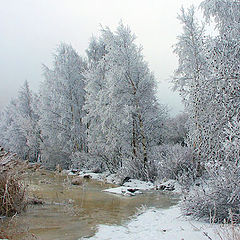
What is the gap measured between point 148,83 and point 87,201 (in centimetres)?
844

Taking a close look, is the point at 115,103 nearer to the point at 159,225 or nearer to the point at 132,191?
the point at 132,191

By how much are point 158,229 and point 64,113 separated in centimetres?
1689

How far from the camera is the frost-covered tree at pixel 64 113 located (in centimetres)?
2127

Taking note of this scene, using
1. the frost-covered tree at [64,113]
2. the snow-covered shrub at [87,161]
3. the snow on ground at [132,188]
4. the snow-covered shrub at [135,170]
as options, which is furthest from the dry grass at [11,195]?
the frost-covered tree at [64,113]

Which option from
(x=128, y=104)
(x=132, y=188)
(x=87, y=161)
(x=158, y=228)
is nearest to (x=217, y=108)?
(x=158, y=228)

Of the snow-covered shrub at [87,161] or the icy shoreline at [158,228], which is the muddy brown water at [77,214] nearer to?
the icy shoreline at [158,228]

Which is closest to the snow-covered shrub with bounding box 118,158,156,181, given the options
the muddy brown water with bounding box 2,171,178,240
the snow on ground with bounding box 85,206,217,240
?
the muddy brown water with bounding box 2,171,178,240

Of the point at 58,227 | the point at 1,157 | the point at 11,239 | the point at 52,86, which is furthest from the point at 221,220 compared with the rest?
the point at 52,86

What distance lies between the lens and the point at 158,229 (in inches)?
209

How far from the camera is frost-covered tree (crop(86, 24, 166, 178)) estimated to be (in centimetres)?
1438

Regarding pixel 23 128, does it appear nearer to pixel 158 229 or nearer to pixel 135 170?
pixel 135 170

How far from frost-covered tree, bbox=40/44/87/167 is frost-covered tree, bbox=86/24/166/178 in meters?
5.61

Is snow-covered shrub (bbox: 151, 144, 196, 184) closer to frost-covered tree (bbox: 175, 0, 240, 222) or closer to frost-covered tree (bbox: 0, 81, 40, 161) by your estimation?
frost-covered tree (bbox: 175, 0, 240, 222)

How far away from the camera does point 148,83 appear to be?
49.6 ft
